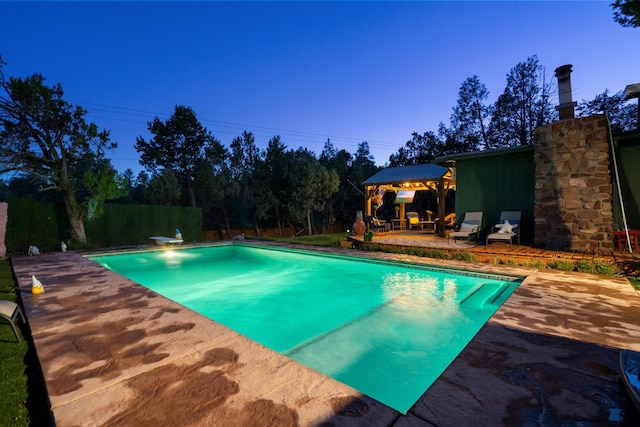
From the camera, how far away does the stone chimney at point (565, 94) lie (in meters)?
7.12

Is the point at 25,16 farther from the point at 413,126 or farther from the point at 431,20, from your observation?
the point at 413,126

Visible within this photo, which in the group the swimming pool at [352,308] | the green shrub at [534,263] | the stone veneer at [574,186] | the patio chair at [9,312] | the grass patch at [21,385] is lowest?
the swimming pool at [352,308]

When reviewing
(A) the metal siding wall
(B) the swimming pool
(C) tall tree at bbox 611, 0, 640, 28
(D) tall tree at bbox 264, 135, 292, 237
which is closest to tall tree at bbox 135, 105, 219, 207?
(D) tall tree at bbox 264, 135, 292, 237

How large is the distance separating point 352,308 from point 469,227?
556 cm

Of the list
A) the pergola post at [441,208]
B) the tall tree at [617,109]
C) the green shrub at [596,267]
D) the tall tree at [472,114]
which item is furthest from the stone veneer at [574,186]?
the tall tree at [472,114]

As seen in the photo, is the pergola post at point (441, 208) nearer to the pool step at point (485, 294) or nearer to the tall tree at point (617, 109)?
the pool step at point (485, 294)

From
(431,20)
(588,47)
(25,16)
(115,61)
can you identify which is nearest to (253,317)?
(431,20)

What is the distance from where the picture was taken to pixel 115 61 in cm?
2512

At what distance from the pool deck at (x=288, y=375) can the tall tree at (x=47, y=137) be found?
31.5 feet

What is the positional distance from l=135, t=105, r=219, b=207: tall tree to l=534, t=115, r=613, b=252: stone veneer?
21.6 meters

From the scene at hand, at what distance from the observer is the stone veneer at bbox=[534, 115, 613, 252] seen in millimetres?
6387

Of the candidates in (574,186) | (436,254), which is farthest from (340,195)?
(574,186)

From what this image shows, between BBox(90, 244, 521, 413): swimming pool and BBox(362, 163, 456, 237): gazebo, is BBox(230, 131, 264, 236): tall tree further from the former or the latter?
BBox(90, 244, 521, 413): swimming pool

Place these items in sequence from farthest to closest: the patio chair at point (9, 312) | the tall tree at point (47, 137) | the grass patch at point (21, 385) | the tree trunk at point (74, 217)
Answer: the tree trunk at point (74, 217) < the tall tree at point (47, 137) < the patio chair at point (9, 312) < the grass patch at point (21, 385)
